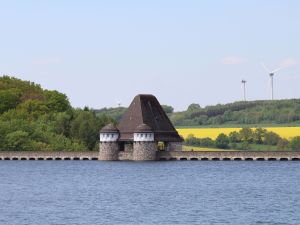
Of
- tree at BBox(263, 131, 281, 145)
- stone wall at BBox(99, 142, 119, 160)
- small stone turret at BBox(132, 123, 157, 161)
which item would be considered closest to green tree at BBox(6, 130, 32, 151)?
stone wall at BBox(99, 142, 119, 160)

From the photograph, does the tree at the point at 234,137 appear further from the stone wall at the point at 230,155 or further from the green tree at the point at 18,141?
the stone wall at the point at 230,155

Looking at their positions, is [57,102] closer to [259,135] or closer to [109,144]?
[259,135]

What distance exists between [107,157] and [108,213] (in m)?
58.2

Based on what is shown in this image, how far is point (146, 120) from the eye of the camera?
413 ft

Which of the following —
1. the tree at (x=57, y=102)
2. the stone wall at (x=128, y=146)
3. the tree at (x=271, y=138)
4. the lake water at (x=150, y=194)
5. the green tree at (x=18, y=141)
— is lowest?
the lake water at (x=150, y=194)

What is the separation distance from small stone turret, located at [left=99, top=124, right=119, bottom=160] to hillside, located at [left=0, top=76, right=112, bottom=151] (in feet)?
64.2

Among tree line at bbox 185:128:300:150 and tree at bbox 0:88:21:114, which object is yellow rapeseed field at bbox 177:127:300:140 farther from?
tree at bbox 0:88:21:114

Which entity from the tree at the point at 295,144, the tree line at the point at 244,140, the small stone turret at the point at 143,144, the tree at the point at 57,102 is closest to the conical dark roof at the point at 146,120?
the small stone turret at the point at 143,144

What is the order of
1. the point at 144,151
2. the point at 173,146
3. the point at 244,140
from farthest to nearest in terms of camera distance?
the point at 244,140 < the point at 173,146 < the point at 144,151

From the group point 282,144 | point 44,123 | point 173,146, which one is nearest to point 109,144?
point 173,146

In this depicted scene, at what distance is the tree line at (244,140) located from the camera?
167000 mm

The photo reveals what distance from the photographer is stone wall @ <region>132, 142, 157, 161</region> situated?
118 m

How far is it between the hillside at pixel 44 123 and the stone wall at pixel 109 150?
775 inches

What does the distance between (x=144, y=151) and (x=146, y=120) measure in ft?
28.1
